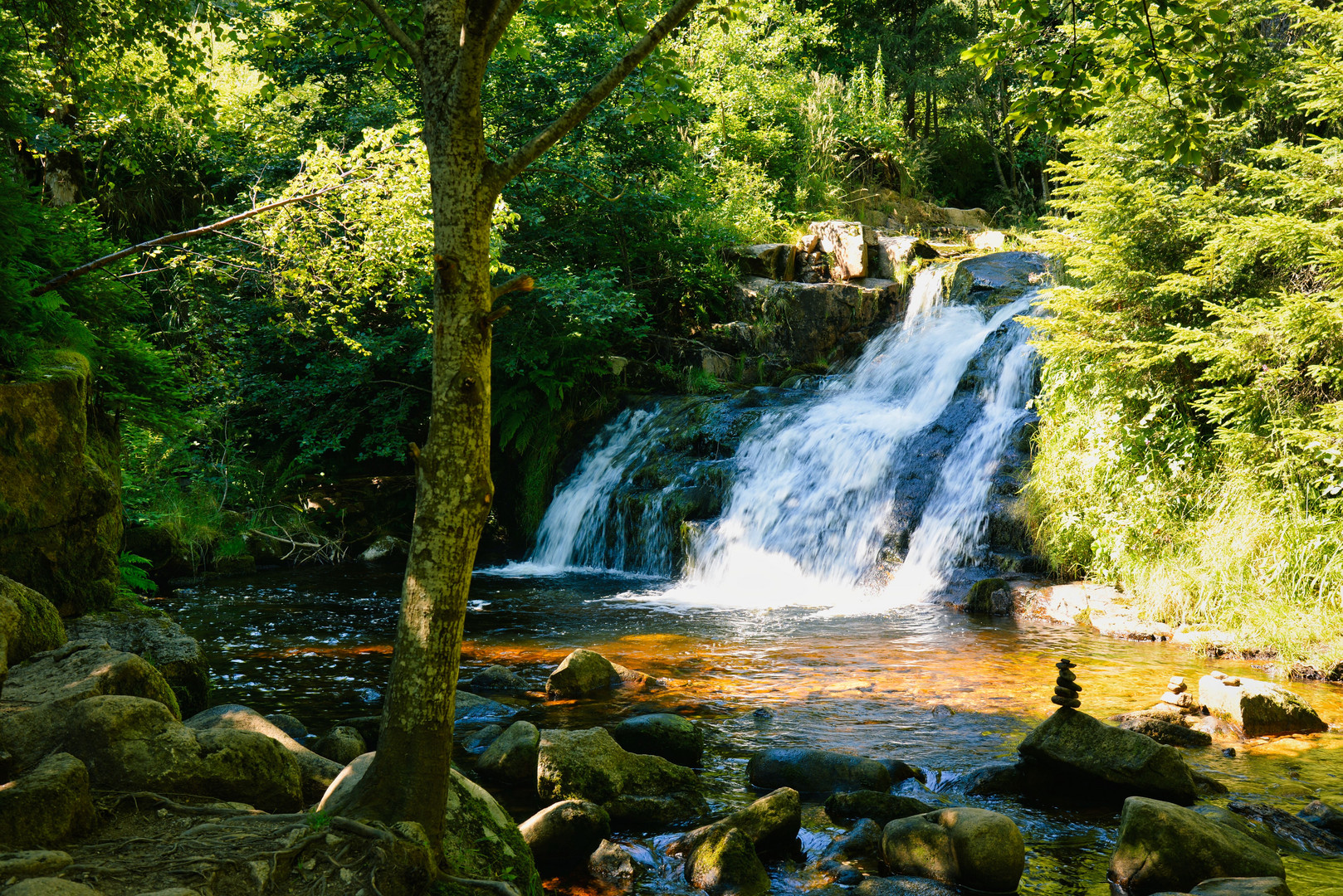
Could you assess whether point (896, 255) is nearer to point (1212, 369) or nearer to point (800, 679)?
point (1212, 369)

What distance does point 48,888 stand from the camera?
263cm

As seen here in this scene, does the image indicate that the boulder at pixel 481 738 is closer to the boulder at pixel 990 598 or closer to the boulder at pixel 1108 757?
the boulder at pixel 1108 757

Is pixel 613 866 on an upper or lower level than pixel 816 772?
lower

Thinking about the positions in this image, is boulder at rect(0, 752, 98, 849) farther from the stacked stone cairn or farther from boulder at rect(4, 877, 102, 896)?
the stacked stone cairn

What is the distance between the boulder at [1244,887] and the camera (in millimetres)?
3881

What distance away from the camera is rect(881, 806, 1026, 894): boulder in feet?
14.3

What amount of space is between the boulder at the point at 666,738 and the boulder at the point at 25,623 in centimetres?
338

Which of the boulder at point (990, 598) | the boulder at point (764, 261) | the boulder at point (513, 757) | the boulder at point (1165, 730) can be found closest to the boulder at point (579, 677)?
the boulder at point (513, 757)

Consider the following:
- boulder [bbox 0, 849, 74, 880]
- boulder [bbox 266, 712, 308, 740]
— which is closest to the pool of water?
boulder [bbox 266, 712, 308, 740]

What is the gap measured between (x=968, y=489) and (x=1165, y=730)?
5.83 m

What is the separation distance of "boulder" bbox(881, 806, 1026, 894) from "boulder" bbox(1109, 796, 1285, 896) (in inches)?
19.5

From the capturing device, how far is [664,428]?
15570 millimetres

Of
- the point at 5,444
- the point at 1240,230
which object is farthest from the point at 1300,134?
the point at 5,444

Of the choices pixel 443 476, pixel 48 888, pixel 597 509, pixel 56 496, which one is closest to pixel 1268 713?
pixel 443 476
